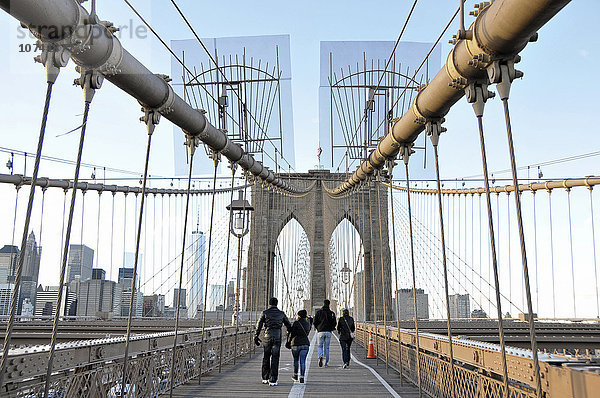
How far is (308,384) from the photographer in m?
7.98

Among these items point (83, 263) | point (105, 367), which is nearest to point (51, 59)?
point (105, 367)

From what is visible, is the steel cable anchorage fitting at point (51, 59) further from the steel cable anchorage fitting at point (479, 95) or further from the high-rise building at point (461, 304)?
the high-rise building at point (461, 304)

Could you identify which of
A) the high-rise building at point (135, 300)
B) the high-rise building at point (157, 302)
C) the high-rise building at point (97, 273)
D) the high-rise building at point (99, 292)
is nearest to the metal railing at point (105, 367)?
the high-rise building at point (135, 300)

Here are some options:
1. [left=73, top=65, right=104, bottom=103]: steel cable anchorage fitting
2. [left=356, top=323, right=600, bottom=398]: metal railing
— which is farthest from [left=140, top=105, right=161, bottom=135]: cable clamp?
[left=356, top=323, right=600, bottom=398]: metal railing

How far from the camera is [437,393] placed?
20.8ft

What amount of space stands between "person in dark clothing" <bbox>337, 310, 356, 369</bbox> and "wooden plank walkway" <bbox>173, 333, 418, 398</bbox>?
0.24m

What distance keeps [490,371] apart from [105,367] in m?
3.70

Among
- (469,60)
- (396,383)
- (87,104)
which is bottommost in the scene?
(396,383)

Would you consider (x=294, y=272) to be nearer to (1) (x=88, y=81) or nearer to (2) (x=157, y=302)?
(2) (x=157, y=302)

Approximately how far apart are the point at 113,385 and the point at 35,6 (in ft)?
12.3

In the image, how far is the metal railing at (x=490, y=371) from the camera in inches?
119

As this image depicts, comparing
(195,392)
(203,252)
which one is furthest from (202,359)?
(203,252)

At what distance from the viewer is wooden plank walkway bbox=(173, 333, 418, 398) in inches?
275

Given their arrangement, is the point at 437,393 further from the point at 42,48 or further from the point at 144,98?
the point at 42,48
